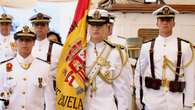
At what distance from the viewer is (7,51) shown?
18.0ft

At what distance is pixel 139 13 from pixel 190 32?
0.76 metres

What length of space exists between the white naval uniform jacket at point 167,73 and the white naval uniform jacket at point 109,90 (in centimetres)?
57

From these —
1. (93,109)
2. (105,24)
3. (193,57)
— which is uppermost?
(105,24)

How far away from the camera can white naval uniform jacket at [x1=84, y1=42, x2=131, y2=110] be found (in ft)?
12.8

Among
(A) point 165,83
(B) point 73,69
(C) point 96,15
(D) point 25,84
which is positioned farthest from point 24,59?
(A) point 165,83

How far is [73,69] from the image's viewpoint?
404 cm

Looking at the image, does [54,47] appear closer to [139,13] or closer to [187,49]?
[187,49]

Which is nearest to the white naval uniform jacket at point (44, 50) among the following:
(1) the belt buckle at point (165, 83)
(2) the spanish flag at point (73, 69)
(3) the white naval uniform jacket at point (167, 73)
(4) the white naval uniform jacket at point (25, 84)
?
(2) the spanish flag at point (73, 69)

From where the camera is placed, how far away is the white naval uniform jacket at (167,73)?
441 cm

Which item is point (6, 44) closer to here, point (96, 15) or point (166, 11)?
point (96, 15)

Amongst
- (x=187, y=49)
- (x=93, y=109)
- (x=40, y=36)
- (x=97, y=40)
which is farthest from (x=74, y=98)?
(x=187, y=49)

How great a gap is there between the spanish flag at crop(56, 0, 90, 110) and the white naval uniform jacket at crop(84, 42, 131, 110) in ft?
0.19

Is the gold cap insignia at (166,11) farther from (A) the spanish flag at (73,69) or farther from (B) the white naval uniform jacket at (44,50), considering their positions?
(B) the white naval uniform jacket at (44,50)

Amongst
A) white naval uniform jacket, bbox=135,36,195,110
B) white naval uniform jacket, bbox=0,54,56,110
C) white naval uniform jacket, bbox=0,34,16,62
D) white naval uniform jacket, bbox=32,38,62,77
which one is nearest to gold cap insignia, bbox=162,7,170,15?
white naval uniform jacket, bbox=135,36,195,110
